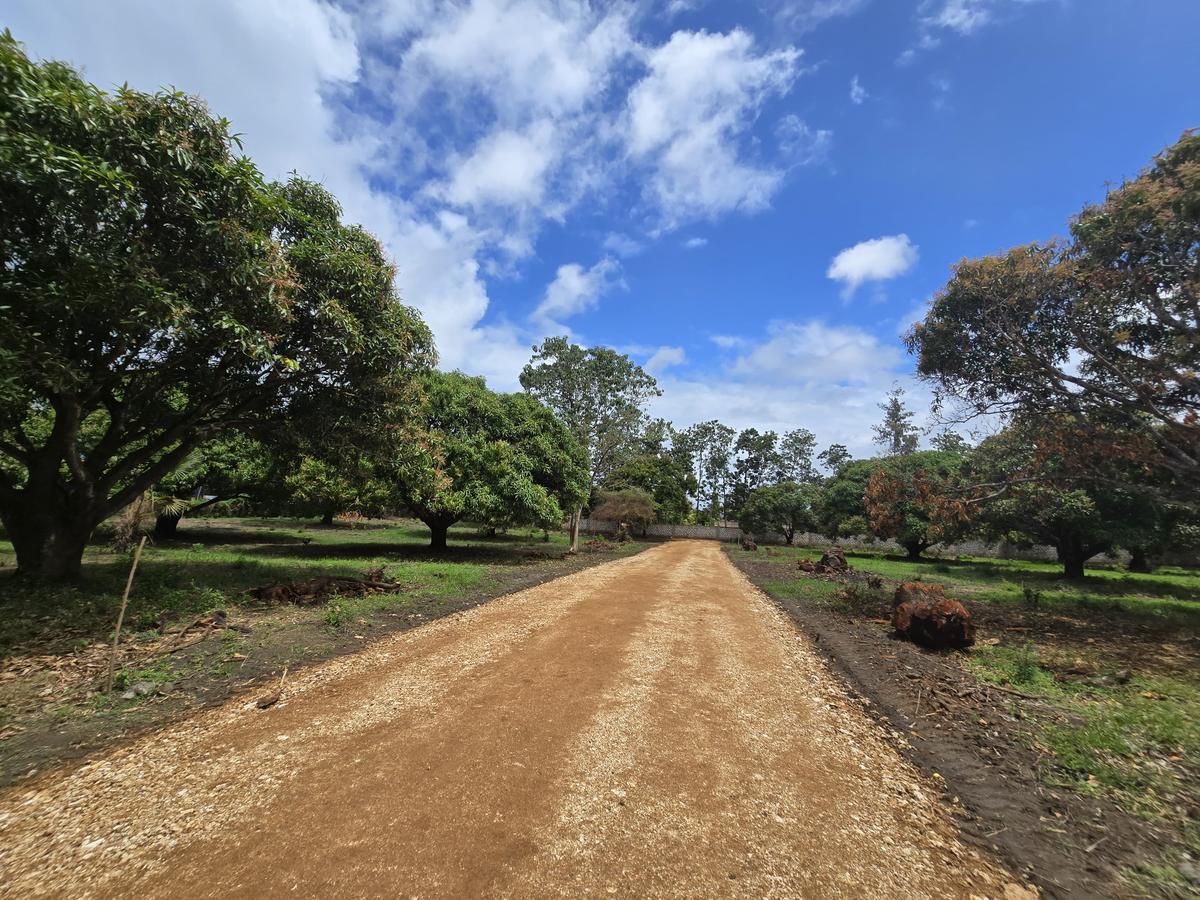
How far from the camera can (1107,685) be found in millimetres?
6426

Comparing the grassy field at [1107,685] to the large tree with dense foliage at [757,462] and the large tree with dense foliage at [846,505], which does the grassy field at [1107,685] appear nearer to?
the large tree with dense foliage at [846,505]

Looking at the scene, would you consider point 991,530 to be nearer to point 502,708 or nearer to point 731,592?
point 731,592

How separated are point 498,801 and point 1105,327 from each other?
45.3 ft

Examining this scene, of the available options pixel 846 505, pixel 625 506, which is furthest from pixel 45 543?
pixel 846 505

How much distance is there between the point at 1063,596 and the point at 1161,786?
14.4 m

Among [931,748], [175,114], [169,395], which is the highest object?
[175,114]

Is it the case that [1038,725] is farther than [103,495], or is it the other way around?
[103,495]

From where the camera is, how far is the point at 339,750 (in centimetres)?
396

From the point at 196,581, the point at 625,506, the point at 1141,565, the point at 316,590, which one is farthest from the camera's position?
the point at 625,506

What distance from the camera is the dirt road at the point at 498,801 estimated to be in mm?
2703

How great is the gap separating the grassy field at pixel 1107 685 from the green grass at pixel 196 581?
8688 millimetres

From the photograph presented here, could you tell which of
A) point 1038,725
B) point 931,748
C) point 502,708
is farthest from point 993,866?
point 502,708

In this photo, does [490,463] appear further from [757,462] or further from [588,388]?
[757,462]

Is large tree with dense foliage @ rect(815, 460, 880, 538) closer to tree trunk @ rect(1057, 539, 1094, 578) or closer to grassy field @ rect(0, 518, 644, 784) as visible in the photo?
tree trunk @ rect(1057, 539, 1094, 578)
